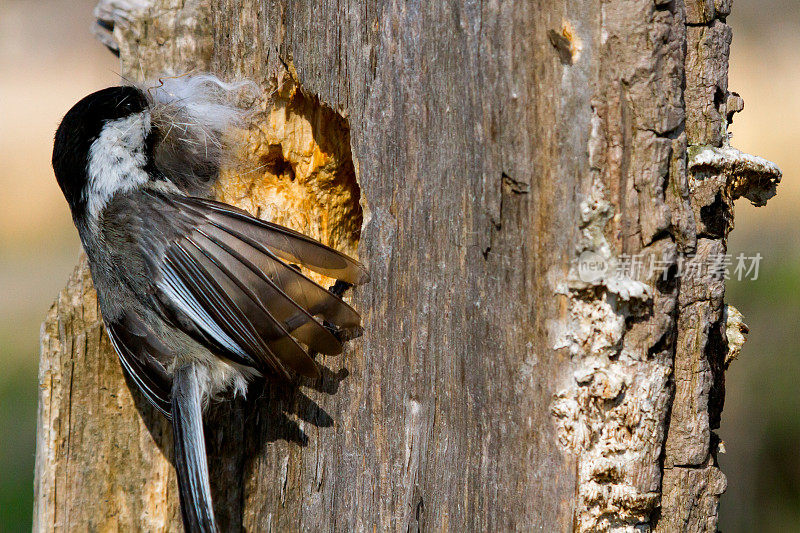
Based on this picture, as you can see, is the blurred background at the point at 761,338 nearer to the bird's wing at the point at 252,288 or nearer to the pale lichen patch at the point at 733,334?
the bird's wing at the point at 252,288

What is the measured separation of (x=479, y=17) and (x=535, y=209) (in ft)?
1.34

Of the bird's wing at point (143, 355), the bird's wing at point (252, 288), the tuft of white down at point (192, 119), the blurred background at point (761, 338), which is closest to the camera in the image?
the bird's wing at point (252, 288)

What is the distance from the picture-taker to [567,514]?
58.4 inches

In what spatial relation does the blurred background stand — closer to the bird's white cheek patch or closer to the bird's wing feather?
the bird's white cheek patch

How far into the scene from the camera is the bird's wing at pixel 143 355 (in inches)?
72.7

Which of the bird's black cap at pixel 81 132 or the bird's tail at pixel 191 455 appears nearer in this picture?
the bird's tail at pixel 191 455

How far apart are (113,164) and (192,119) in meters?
0.25

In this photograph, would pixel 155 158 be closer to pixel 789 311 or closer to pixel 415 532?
pixel 415 532

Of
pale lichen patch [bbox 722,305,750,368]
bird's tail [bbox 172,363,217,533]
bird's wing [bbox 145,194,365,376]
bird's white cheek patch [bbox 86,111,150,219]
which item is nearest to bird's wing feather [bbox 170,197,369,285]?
bird's wing [bbox 145,194,365,376]

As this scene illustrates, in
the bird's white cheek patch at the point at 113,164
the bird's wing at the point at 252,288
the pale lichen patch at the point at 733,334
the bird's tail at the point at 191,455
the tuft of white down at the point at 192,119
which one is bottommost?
the bird's tail at the point at 191,455

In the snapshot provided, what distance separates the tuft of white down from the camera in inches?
77.4

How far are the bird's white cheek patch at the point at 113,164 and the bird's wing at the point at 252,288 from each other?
23 centimetres

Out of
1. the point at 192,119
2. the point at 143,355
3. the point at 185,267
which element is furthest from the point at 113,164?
the point at 143,355

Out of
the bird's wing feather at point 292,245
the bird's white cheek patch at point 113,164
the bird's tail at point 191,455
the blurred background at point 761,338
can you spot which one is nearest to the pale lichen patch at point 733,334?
→ the bird's wing feather at point 292,245
